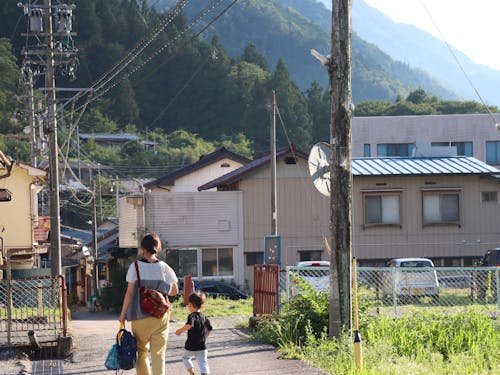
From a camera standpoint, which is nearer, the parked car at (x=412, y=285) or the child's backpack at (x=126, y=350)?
the child's backpack at (x=126, y=350)

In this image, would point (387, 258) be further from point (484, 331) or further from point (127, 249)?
point (484, 331)

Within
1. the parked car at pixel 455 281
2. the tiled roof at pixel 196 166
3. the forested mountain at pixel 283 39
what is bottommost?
the parked car at pixel 455 281

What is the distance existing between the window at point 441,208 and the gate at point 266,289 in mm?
20118

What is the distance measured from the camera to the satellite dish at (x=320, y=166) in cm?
1131

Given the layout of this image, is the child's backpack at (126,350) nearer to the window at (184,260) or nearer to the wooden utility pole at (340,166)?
the wooden utility pole at (340,166)

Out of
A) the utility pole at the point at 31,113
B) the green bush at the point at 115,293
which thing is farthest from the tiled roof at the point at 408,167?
the utility pole at the point at 31,113

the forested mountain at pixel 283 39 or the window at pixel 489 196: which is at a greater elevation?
the forested mountain at pixel 283 39

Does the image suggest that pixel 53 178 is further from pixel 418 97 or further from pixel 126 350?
pixel 418 97

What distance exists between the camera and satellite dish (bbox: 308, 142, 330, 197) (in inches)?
445

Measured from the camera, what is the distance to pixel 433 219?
1396 inches

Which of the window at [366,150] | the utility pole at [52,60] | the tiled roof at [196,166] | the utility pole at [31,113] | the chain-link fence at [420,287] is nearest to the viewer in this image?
the chain-link fence at [420,287]

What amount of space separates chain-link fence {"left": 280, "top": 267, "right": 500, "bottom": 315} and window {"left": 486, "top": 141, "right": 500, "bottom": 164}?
36.6 metres

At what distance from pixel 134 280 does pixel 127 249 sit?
105 ft

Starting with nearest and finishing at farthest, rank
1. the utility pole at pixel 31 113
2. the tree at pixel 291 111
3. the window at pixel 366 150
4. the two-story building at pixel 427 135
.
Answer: the utility pole at pixel 31 113 < the two-story building at pixel 427 135 < the window at pixel 366 150 < the tree at pixel 291 111
